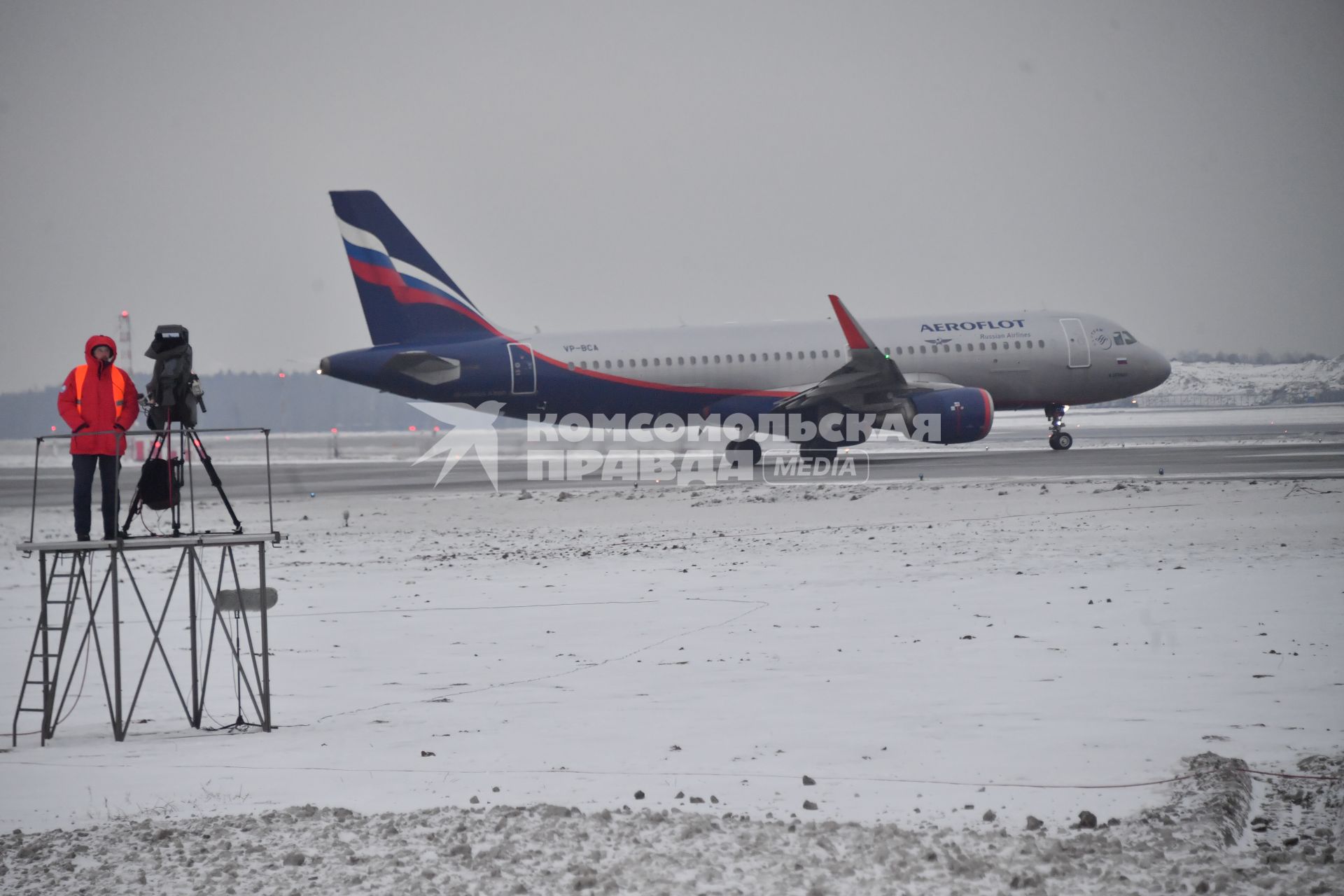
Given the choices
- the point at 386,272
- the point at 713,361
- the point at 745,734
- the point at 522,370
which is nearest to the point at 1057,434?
the point at 713,361

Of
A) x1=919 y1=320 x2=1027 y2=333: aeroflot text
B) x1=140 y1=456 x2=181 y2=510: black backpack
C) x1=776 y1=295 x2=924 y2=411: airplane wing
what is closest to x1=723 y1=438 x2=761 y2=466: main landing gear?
x1=776 y1=295 x2=924 y2=411: airplane wing

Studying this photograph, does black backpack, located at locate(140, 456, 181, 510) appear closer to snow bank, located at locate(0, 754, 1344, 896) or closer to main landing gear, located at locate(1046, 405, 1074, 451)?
snow bank, located at locate(0, 754, 1344, 896)

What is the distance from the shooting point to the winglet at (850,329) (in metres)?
Result: 30.7

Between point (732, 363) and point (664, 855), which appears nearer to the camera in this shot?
point (664, 855)

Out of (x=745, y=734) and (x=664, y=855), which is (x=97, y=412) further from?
(x=664, y=855)

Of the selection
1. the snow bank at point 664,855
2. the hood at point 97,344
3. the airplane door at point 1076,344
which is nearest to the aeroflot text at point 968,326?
the airplane door at point 1076,344

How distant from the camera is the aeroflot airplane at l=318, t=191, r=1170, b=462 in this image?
3161 centimetres

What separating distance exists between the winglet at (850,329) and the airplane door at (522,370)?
25.0 feet

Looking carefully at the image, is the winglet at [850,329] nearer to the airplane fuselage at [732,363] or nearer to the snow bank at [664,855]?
the airplane fuselage at [732,363]

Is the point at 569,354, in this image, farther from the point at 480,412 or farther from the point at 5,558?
the point at 5,558

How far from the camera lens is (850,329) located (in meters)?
31.6

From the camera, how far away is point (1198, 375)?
417 feet

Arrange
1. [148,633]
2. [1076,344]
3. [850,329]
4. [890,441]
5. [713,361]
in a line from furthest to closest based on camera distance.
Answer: [890,441]
[1076,344]
[713,361]
[850,329]
[148,633]

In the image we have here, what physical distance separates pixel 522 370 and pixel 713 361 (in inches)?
195
